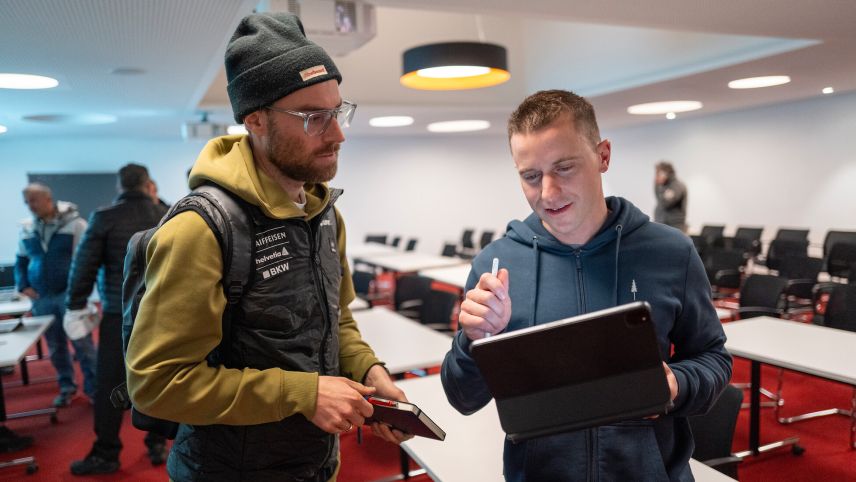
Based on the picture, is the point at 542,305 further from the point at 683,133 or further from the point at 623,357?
the point at 683,133

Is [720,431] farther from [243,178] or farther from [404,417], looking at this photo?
[243,178]

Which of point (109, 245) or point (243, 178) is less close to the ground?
point (243, 178)

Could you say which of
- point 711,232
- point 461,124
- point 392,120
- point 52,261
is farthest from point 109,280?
point 711,232

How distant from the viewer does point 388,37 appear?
26.4 feet

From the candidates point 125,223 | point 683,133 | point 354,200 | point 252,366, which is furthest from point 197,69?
point 683,133

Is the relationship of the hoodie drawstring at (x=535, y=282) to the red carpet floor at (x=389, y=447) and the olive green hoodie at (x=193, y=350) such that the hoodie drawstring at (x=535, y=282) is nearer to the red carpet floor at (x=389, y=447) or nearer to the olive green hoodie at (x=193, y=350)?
the olive green hoodie at (x=193, y=350)

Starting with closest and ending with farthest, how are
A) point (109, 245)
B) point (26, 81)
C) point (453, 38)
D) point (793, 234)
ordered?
point (109, 245) → point (26, 81) → point (453, 38) → point (793, 234)

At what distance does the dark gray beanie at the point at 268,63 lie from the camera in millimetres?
1237

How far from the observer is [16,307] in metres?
5.18

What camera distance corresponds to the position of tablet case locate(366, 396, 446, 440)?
4.07 ft

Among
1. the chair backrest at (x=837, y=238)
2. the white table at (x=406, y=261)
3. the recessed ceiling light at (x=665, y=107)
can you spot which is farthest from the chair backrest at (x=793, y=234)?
the white table at (x=406, y=261)

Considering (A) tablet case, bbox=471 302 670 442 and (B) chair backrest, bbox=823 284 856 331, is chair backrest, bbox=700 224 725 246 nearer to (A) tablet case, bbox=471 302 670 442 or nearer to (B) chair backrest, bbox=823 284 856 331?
(B) chair backrest, bbox=823 284 856 331

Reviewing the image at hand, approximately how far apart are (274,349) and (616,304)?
75 cm

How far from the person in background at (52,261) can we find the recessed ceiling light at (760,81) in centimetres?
708
